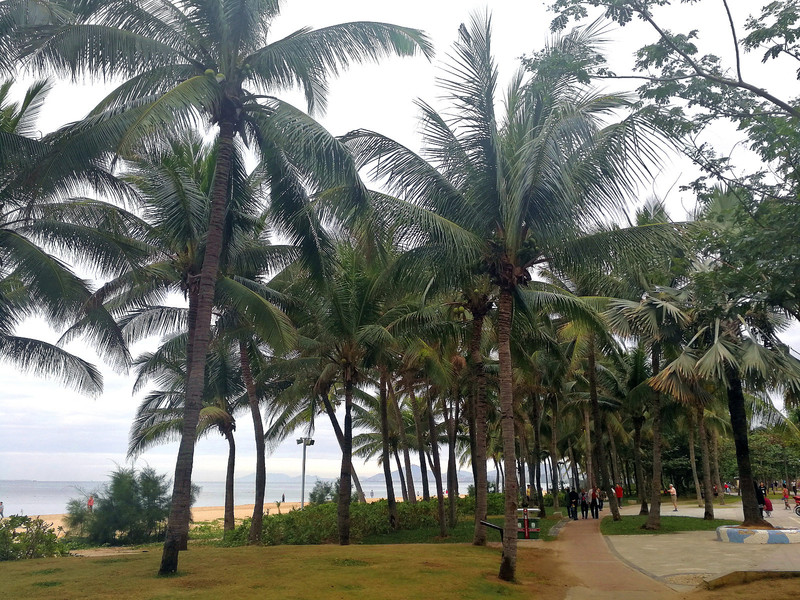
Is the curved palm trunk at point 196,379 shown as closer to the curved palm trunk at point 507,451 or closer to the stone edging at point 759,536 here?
the curved palm trunk at point 507,451

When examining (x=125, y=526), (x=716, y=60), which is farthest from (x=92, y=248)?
(x=125, y=526)

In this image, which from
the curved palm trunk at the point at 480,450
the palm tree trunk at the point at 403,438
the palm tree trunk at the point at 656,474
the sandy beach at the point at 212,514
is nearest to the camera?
the curved palm trunk at the point at 480,450

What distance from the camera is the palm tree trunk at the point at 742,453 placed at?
17.3 metres

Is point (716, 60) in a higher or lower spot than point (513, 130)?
lower

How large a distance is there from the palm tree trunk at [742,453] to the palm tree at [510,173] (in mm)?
8062

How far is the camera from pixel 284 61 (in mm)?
11695

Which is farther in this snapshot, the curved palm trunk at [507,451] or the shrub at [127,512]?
the shrub at [127,512]

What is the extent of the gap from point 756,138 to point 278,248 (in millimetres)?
12571

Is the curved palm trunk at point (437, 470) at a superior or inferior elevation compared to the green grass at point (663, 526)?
superior

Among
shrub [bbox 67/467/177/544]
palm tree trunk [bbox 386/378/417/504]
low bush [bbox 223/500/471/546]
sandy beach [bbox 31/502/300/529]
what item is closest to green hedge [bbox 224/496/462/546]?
low bush [bbox 223/500/471/546]

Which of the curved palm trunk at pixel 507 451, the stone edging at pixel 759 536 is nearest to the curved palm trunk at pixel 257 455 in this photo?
the curved palm trunk at pixel 507 451

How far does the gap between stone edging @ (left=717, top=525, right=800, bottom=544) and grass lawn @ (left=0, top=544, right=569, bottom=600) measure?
5.92 meters

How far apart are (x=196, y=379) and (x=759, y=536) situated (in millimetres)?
13931

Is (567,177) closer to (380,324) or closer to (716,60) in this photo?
(716,60)
